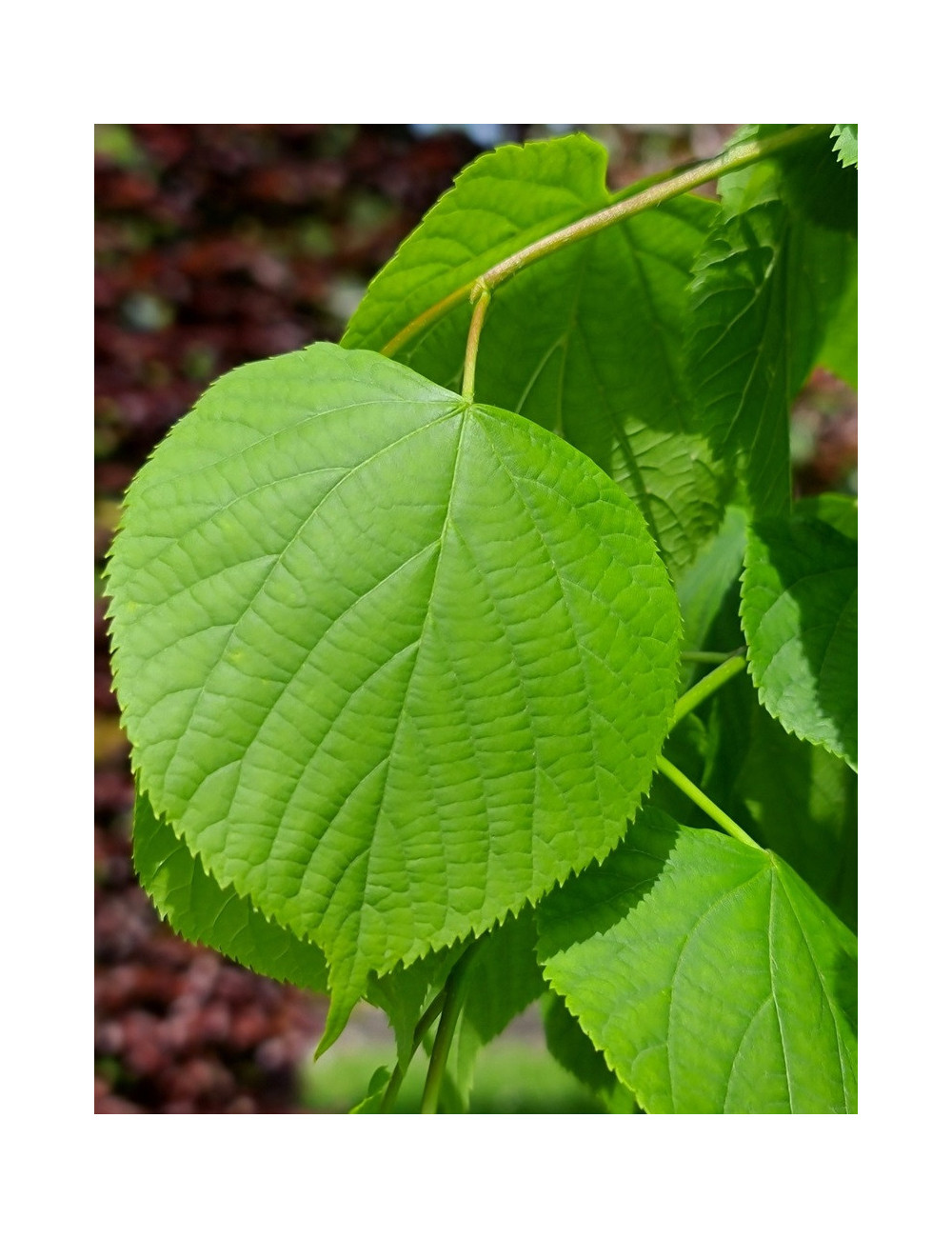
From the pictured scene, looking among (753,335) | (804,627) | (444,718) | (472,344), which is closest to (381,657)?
(444,718)

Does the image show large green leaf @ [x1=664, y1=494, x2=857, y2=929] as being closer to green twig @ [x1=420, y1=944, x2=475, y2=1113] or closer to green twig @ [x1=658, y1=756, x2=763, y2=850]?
green twig @ [x1=658, y1=756, x2=763, y2=850]

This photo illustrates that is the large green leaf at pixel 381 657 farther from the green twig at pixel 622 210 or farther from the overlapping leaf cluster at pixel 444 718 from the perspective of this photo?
the green twig at pixel 622 210

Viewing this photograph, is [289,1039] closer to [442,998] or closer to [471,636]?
[442,998]

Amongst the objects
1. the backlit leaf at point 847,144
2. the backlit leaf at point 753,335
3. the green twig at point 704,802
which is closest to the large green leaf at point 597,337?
the backlit leaf at point 753,335

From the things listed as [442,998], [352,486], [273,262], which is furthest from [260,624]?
[273,262]

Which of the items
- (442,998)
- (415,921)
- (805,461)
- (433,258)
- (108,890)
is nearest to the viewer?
(415,921)

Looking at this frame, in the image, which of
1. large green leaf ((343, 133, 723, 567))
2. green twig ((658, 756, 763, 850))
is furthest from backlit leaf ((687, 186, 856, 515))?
green twig ((658, 756, 763, 850))
